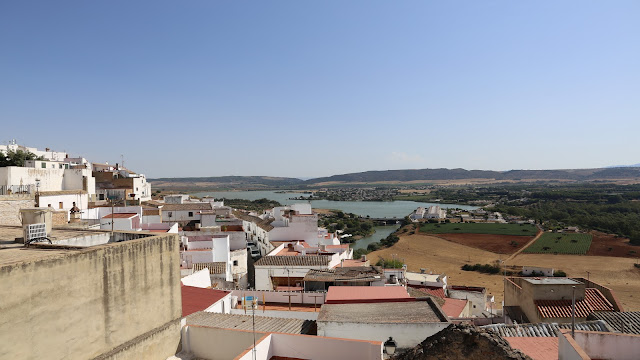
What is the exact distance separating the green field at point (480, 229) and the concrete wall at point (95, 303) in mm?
58535

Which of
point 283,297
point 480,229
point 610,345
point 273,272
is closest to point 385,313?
point 610,345

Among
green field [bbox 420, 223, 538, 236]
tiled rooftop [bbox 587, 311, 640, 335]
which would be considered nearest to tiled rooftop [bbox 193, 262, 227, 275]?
tiled rooftop [bbox 587, 311, 640, 335]

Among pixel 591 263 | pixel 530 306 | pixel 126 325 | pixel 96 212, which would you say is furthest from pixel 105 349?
pixel 591 263

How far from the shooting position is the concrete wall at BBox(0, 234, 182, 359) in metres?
4.91

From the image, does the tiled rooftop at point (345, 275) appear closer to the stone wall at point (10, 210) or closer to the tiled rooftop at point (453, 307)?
the tiled rooftop at point (453, 307)

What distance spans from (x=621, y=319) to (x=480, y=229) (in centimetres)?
5350

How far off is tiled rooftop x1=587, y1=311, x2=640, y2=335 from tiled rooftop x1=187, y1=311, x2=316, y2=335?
9205 millimetres

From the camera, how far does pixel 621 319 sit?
11922 mm

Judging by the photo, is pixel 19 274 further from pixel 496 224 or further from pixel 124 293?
pixel 496 224

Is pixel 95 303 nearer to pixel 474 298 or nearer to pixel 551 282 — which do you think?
pixel 551 282

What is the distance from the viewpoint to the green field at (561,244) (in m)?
45.4

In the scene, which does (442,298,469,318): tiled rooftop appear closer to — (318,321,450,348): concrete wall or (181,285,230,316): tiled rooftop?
(318,321,450,348): concrete wall

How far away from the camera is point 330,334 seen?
26.2 ft

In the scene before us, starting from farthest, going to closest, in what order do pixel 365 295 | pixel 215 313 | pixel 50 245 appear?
pixel 365 295 → pixel 215 313 → pixel 50 245
